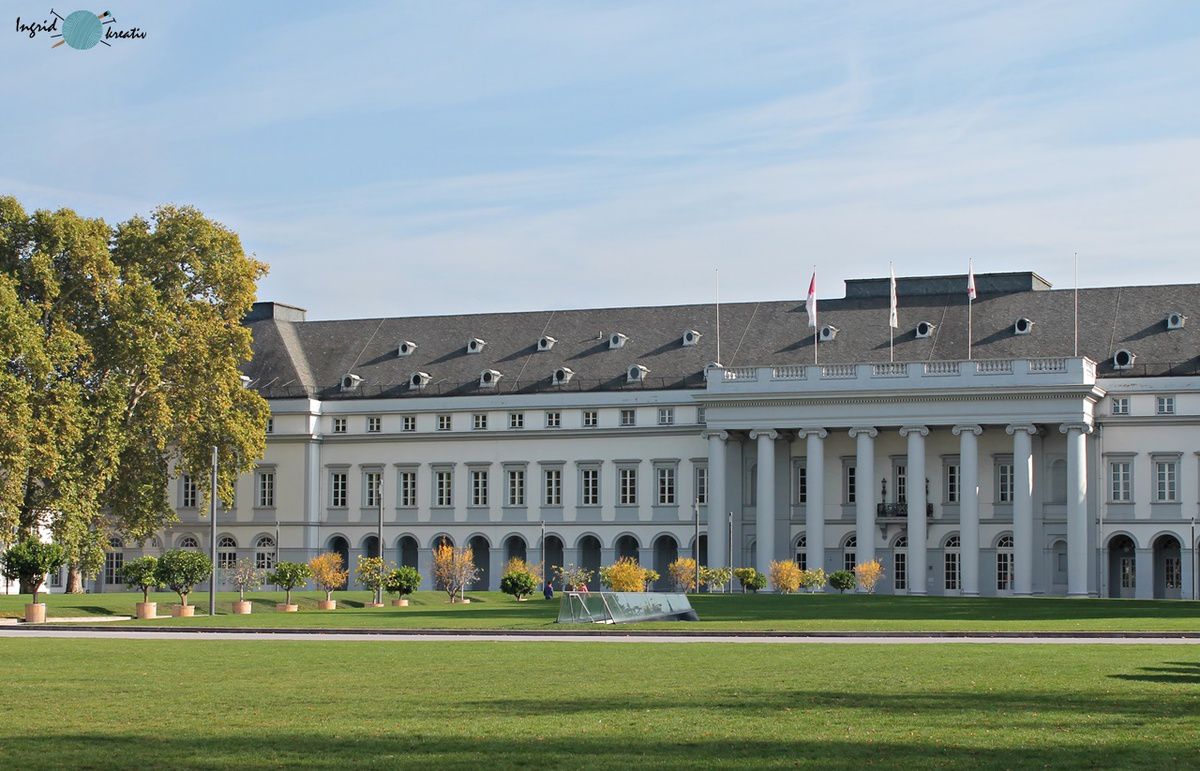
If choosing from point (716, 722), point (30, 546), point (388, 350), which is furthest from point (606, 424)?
point (716, 722)

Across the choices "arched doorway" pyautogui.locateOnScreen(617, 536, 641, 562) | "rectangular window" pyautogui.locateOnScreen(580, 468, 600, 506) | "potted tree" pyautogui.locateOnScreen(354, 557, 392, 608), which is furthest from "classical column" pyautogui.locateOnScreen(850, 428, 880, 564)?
"potted tree" pyautogui.locateOnScreen(354, 557, 392, 608)

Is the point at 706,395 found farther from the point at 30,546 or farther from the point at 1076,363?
the point at 30,546

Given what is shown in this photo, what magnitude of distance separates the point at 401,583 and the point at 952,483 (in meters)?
32.0

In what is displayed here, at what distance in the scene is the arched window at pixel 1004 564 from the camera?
90312 mm

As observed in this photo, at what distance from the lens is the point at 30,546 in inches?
2356

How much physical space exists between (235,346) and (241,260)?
3980 mm

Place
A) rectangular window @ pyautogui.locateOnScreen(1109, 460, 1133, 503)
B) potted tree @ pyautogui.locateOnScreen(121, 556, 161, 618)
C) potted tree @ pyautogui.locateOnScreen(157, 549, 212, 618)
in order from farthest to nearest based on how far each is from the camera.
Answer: rectangular window @ pyautogui.locateOnScreen(1109, 460, 1133, 503) < potted tree @ pyautogui.locateOnScreen(121, 556, 161, 618) < potted tree @ pyautogui.locateOnScreen(157, 549, 212, 618)

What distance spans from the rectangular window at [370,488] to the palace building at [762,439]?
0.69 ft

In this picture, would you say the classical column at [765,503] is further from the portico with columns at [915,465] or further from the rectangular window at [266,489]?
the rectangular window at [266,489]

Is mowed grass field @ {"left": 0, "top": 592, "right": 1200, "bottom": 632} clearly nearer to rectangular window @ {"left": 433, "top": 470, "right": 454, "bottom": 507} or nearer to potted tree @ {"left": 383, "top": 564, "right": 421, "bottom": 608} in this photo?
potted tree @ {"left": 383, "top": 564, "right": 421, "bottom": 608}

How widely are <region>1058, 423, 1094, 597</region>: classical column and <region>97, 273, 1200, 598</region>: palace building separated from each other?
0.48 feet

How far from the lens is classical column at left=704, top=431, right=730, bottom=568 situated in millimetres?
93250

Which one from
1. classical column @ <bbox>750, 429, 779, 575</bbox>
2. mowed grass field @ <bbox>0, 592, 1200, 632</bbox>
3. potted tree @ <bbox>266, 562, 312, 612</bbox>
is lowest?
mowed grass field @ <bbox>0, 592, 1200, 632</bbox>

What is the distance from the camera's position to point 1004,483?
92.0 m
